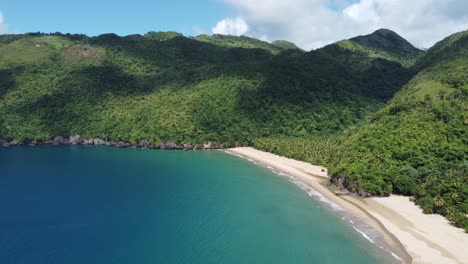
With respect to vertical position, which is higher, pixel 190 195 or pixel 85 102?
pixel 85 102

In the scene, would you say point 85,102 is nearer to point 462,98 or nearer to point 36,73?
point 36,73

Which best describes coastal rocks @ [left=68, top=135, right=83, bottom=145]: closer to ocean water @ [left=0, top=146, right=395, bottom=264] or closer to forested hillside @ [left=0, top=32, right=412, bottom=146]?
forested hillside @ [left=0, top=32, right=412, bottom=146]

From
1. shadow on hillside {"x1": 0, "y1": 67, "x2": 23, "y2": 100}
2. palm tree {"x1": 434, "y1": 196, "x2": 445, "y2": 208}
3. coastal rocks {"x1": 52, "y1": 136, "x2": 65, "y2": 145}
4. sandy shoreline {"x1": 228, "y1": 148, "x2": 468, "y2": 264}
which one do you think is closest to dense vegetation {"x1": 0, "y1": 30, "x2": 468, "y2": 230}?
palm tree {"x1": 434, "y1": 196, "x2": 445, "y2": 208}


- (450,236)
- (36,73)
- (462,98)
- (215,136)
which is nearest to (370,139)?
(462,98)

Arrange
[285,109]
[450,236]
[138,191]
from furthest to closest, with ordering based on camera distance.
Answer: [285,109] → [138,191] → [450,236]

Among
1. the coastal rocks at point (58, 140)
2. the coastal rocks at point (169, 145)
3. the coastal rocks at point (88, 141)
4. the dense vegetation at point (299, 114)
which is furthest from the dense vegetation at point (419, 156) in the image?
the coastal rocks at point (58, 140)

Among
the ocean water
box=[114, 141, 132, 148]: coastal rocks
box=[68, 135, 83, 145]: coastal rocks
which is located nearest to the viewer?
the ocean water
